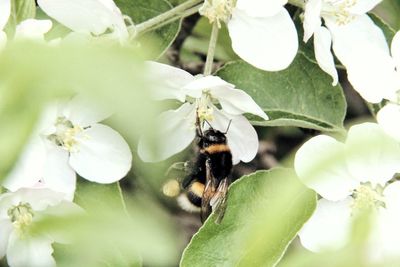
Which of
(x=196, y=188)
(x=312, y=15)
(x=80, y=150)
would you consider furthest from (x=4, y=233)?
(x=312, y=15)

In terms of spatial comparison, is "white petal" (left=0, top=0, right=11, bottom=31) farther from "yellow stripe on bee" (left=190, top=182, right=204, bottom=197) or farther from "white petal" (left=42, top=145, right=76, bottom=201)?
"yellow stripe on bee" (left=190, top=182, right=204, bottom=197)

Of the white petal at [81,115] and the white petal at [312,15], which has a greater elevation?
the white petal at [312,15]

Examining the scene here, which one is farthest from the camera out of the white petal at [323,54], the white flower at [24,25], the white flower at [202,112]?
the white petal at [323,54]

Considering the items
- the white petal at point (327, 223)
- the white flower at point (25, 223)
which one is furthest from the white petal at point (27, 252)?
the white petal at point (327, 223)

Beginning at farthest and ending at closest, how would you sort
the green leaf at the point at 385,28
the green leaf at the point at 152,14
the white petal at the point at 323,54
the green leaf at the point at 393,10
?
the green leaf at the point at 393,10, the green leaf at the point at 385,28, the green leaf at the point at 152,14, the white petal at the point at 323,54

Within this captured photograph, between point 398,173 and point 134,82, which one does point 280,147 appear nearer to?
point 398,173

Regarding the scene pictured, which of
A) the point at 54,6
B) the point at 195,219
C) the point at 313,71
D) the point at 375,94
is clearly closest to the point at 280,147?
the point at 195,219

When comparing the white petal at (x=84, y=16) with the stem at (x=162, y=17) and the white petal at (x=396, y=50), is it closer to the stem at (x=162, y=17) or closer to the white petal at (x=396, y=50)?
the stem at (x=162, y=17)
